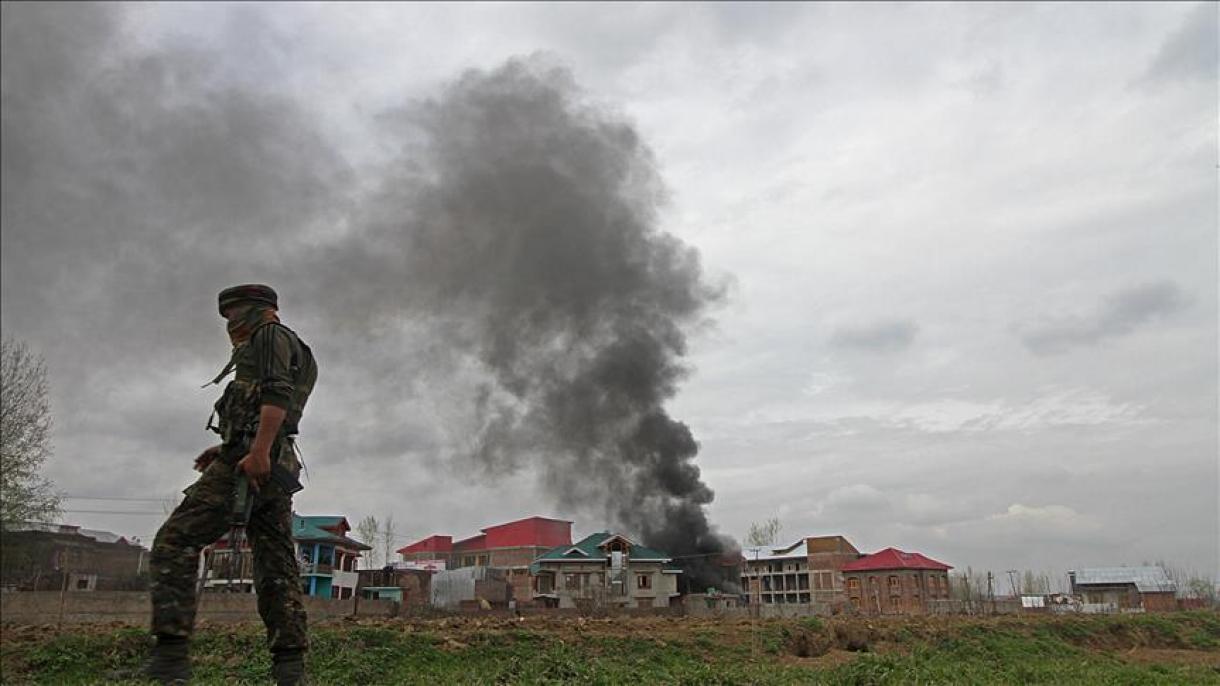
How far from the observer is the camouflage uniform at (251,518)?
4.07m

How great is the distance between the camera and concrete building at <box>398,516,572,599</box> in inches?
3159

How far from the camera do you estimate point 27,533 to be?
29.2 metres

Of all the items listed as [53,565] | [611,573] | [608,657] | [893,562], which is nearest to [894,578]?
[893,562]

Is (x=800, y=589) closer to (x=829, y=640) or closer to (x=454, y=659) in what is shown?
(x=829, y=640)

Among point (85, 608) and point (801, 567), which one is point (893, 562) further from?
point (85, 608)

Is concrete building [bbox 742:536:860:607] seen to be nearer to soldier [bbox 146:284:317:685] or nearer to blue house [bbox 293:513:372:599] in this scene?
blue house [bbox 293:513:372:599]

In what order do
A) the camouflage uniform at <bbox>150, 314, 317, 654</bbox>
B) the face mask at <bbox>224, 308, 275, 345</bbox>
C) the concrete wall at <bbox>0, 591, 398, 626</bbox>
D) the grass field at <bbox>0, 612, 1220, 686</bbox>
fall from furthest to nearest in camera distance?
the concrete wall at <bbox>0, 591, 398, 626</bbox> < the grass field at <bbox>0, 612, 1220, 686</bbox> < the face mask at <bbox>224, 308, 275, 345</bbox> < the camouflage uniform at <bbox>150, 314, 317, 654</bbox>

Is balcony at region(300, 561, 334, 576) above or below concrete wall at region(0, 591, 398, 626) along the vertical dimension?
above

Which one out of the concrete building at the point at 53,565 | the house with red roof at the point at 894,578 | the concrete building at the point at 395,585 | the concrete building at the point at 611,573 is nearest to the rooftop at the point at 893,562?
the house with red roof at the point at 894,578

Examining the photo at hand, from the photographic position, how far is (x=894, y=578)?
232 feet

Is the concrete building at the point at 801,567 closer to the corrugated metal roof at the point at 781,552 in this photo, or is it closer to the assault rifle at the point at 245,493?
the corrugated metal roof at the point at 781,552

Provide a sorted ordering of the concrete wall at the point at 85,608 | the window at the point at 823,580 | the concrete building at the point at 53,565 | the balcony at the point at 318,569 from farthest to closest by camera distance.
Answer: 1. the window at the point at 823,580
2. the balcony at the point at 318,569
3. the concrete building at the point at 53,565
4. the concrete wall at the point at 85,608

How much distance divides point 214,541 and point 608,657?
6.49m

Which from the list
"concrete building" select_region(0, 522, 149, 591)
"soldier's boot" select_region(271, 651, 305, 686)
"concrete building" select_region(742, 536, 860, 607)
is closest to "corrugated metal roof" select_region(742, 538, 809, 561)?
"concrete building" select_region(742, 536, 860, 607)
